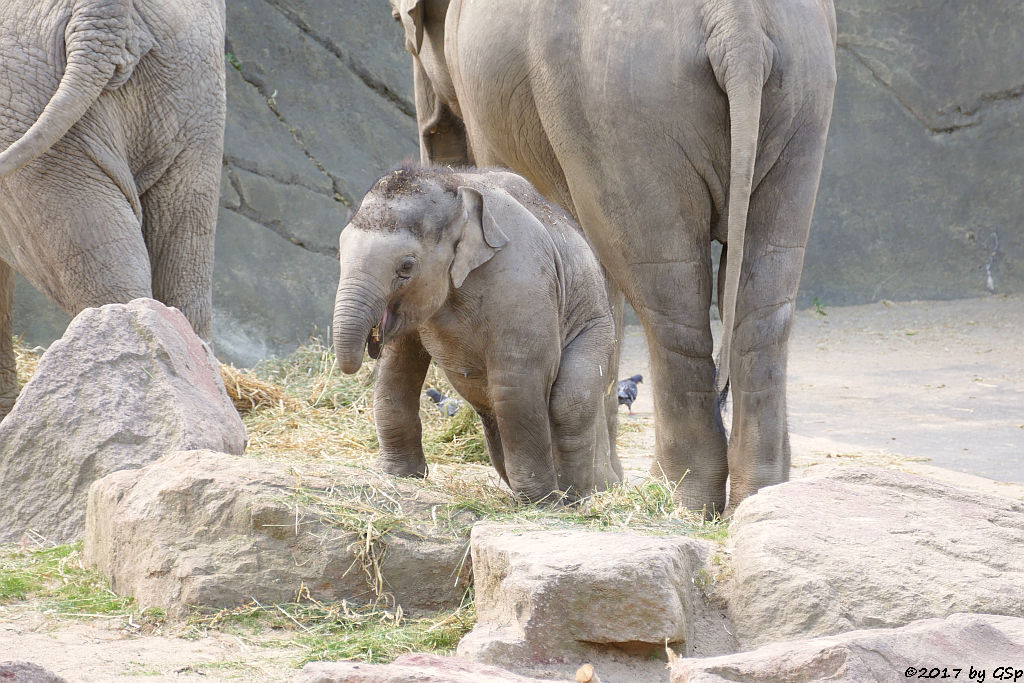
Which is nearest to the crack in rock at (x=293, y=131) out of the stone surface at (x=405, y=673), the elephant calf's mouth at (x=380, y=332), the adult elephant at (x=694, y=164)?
the adult elephant at (x=694, y=164)

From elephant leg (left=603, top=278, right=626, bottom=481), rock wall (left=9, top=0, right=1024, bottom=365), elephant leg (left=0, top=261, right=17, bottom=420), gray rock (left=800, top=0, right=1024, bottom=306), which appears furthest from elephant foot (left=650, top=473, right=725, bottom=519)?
gray rock (left=800, top=0, right=1024, bottom=306)

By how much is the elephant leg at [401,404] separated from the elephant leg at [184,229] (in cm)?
166

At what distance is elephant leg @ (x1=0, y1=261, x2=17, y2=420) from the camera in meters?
5.59

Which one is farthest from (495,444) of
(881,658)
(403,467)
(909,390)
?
(909,390)

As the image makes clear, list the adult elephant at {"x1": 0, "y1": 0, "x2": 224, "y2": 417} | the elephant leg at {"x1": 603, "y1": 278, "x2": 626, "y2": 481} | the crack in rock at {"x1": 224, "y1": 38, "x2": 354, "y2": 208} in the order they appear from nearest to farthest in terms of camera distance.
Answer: the elephant leg at {"x1": 603, "y1": 278, "x2": 626, "y2": 481}, the adult elephant at {"x1": 0, "y1": 0, "x2": 224, "y2": 417}, the crack in rock at {"x1": 224, "y1": 38, "x2": 354, "y2": 208}

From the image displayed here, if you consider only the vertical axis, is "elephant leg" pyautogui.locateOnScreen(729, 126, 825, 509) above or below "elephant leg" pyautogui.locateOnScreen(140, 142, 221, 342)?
below

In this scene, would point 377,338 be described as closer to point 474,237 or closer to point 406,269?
point 406,269

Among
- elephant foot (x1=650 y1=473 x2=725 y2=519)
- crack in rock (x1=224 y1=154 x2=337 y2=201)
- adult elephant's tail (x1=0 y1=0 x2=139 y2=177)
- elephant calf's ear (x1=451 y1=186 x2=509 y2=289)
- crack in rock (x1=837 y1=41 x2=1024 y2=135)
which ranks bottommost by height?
elephant foot (x1=650 y1=473 x2=725 y2=519)

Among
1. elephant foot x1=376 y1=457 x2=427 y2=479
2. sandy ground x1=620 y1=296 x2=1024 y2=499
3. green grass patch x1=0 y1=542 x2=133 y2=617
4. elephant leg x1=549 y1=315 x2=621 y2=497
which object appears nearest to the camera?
green grass patch x1=0 y1=542 x2=133 y2=617

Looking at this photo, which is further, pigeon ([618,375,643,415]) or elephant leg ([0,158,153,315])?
pigeon ([618,375,643,415])

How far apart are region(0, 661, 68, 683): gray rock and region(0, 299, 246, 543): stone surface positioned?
1820 mm

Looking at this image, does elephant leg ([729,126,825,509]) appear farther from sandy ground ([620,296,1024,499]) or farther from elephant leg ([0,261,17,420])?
elephant leg ([0,261,17,420])

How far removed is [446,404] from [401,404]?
226 centimetres

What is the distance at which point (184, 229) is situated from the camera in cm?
496
